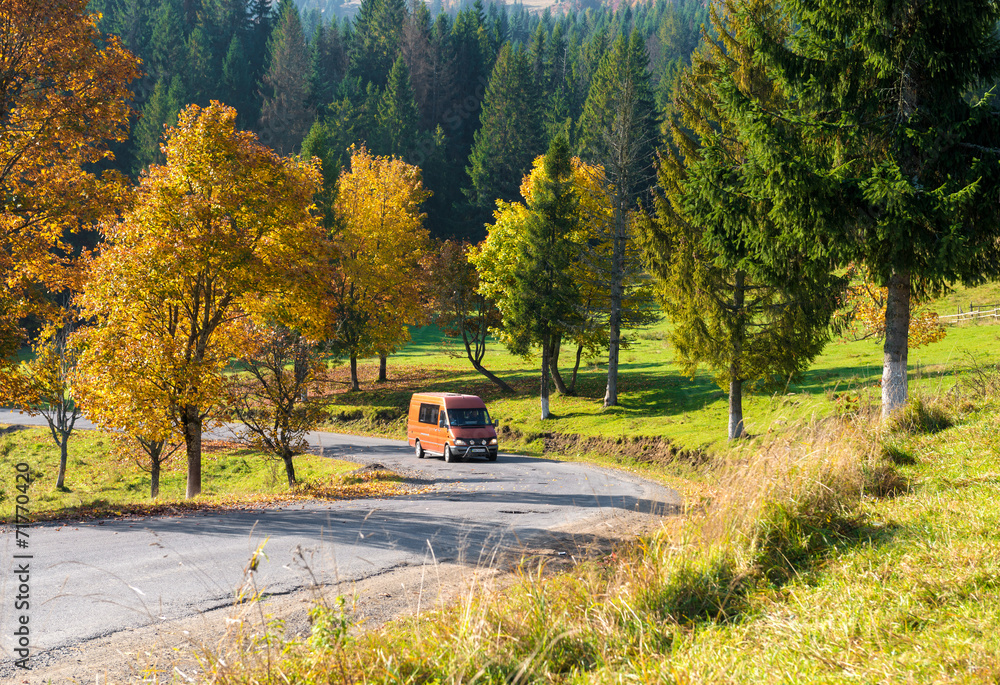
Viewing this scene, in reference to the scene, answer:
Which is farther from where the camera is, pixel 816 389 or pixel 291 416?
pixel 816 389

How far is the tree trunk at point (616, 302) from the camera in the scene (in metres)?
31.2

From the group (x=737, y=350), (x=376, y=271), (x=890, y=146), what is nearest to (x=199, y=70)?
(x=376, y=271)

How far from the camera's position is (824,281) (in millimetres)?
15766

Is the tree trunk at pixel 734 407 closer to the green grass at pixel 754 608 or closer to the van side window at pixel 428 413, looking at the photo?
the van side window at pixel 428 413

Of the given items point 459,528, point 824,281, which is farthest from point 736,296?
point 459,528

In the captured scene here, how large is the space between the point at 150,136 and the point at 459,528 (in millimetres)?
71725

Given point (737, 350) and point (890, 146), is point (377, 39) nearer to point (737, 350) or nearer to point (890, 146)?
point (737, 350)

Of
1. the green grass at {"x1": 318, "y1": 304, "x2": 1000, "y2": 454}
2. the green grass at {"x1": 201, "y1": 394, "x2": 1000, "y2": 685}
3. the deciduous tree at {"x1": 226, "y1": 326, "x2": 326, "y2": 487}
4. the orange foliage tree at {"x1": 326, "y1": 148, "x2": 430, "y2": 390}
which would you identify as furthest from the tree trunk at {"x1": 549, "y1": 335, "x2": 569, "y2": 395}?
the green grass at {"x1": 201, "y1": 394, "x2": 1000, "y2": 685}

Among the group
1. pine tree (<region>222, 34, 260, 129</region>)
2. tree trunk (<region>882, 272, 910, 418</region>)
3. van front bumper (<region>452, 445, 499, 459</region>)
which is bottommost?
van front bumper (<region>452, 445, 499, 459</region>)

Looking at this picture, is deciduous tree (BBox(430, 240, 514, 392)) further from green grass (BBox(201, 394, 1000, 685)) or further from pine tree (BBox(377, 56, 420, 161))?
pine tree (BBox(377, 56, 420, 161))

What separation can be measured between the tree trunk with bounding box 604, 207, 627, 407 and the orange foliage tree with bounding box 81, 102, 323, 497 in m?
16.8

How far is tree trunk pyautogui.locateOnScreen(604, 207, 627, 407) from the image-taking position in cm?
3125

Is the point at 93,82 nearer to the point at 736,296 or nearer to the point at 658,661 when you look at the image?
the point at 658,661

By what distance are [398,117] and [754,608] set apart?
77.7 meters
